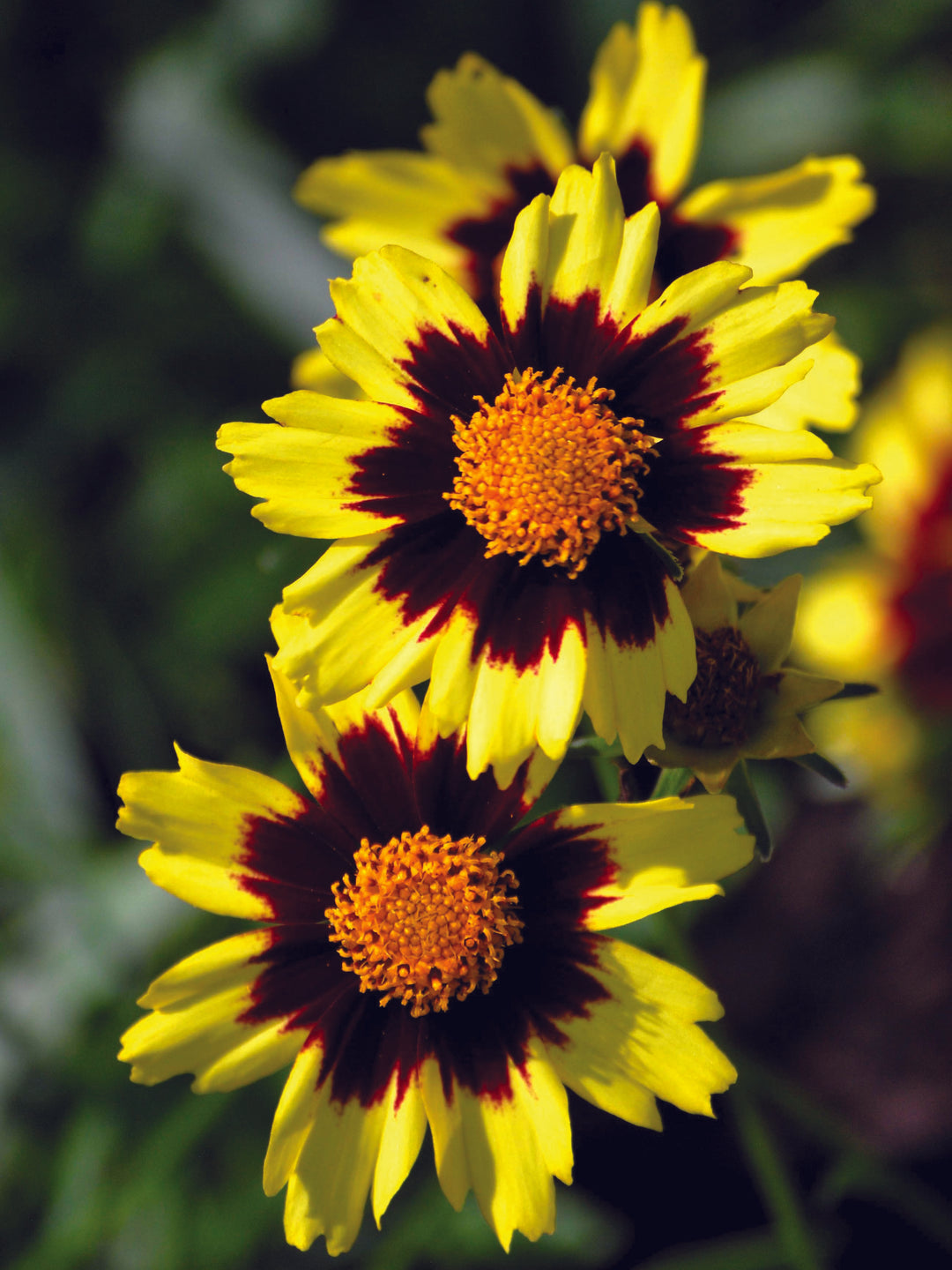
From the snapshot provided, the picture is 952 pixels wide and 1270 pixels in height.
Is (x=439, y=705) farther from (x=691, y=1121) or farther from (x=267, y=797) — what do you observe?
(x=691, y=1121)

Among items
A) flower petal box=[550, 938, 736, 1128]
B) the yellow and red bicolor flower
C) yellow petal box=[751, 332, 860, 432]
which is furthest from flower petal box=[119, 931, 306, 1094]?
yellow petal box=[751, 332, 860, 432]

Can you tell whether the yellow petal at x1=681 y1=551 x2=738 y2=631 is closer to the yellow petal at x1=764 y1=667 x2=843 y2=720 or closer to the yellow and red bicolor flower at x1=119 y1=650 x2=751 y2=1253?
the yellow petal at x1=764 y1=667 x2=843 y2=720

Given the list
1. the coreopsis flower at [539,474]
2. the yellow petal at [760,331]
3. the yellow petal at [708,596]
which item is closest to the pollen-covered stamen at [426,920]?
the coreopsis flower at [539,474]

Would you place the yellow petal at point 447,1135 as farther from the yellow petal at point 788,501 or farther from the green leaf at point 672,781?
the yellow petal at point 788,501

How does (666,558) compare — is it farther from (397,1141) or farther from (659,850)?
(397,1141)

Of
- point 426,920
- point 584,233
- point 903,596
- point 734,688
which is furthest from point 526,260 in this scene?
point 903,596

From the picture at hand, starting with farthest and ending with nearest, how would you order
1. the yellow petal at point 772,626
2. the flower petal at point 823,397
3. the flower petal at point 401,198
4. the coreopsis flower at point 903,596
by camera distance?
the coreopsis flower at point 903,596, the flower petal at point 401,198, the flower petal at point 823,397, the yellow petal at point 772,626
